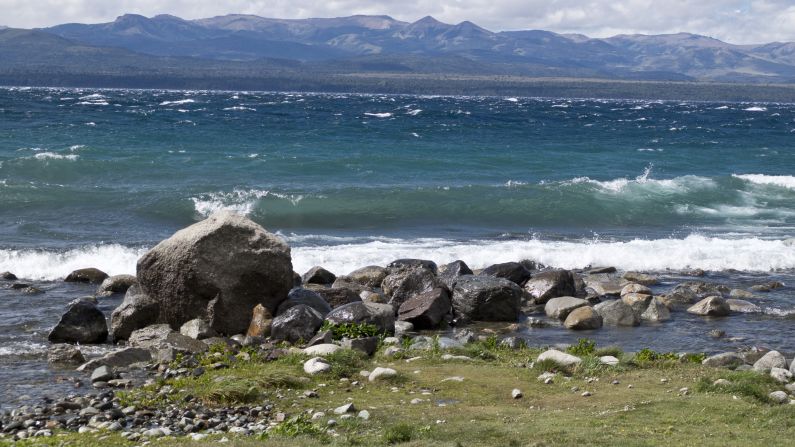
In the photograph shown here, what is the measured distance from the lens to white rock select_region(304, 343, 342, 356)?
13105mm

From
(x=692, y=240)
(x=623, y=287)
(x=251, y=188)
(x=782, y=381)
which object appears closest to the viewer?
(x=782, y=381)

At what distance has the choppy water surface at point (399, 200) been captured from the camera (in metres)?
22.1

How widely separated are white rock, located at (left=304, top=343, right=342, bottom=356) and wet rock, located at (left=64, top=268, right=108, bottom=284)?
906 cm

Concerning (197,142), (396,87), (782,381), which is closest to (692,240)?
(782,381)

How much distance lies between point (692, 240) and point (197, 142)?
104ft

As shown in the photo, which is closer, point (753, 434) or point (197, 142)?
point (753, 434)

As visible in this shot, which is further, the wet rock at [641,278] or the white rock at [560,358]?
the wet rock at [641,278]

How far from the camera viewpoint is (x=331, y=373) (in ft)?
40.4

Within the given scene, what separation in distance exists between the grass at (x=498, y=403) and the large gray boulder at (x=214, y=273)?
3.14m

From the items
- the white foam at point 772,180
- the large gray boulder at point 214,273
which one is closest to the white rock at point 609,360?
the large gray boulder at point 214,273

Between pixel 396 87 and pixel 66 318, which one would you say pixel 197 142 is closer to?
pixel 66 318

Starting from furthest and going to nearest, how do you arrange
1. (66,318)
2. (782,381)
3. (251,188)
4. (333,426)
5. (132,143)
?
(132,143) → (251,188) → (66,318) → (782,381) → (333,426)

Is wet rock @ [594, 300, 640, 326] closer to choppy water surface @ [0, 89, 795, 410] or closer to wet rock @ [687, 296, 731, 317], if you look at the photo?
choppy water surface @ [0, 89, 795, 410]

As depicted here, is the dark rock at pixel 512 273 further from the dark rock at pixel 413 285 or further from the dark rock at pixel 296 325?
the dark rock at pixel 296 325
